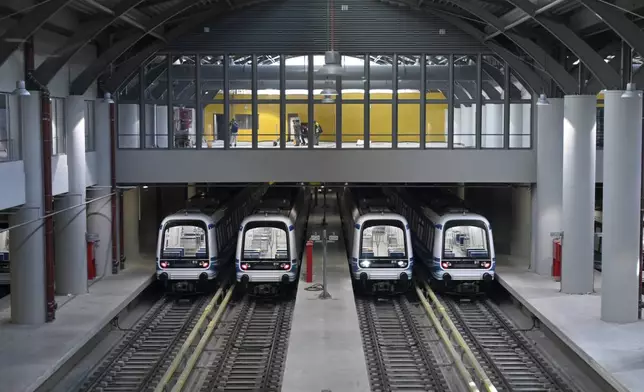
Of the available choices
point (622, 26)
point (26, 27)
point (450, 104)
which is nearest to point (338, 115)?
point (450, 104)

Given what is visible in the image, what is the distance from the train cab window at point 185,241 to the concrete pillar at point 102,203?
7.92 ft

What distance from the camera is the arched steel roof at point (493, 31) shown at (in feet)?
44.4

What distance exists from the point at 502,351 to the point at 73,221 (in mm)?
9363

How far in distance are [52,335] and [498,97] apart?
496 inches

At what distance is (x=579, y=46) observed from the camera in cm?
1545

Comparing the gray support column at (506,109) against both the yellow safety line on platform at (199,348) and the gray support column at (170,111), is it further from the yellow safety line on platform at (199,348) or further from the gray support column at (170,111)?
the gray support column at (170,111)

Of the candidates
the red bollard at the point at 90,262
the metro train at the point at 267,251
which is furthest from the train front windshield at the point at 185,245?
the red bollard at the point at 90,262

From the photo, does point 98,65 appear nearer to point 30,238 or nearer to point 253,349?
point 30,238

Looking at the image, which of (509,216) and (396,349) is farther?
(509,216)

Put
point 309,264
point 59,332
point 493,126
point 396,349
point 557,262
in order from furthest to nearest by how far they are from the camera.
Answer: point 493,126
point 309,264
point 557,262
point 396,349
point 59,332

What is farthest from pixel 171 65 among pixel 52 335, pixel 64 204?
pixel 52 335

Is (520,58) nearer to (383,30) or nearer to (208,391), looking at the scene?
(383,30)

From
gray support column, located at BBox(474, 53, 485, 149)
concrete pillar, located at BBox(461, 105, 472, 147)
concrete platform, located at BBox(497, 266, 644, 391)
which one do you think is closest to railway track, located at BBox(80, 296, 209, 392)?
concrete platform, located at BBox(497, 266, 644, 391)

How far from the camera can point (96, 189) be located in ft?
67.7
